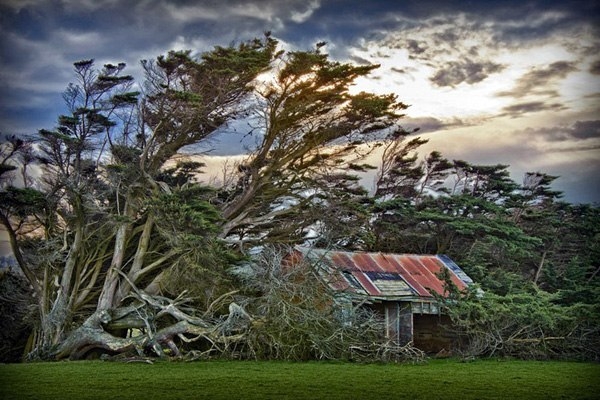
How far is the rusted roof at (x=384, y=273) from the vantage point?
13.9m

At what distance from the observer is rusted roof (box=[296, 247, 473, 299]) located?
13922mm

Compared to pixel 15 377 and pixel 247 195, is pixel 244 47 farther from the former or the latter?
pixel 15 377

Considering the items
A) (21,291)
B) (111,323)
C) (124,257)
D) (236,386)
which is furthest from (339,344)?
(21,291)

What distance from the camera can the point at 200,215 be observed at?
1310cm

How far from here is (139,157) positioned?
15.9m

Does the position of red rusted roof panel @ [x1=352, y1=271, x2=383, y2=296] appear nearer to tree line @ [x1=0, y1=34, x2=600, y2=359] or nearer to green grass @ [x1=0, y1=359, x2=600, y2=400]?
tree line @ [x1=0, y1=34, x2=600, y2=359]

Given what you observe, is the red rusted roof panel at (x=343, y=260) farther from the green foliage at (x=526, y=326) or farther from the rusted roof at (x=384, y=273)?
the green foliage at (x=526, y=326)

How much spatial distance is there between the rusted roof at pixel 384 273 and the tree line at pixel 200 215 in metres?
0.61

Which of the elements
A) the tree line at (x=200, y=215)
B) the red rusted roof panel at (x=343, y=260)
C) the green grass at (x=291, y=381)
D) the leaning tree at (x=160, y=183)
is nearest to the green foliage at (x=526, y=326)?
the tree line at (x=200, y=215)

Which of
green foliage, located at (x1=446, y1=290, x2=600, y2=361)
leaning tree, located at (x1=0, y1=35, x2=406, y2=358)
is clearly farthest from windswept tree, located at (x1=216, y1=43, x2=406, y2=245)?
green foliage, located at (x1=446, y1=290, x2=600, y2=361)

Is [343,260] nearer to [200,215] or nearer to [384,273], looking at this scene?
[384,273]

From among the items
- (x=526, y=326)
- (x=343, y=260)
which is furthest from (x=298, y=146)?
(x=526, y=326)

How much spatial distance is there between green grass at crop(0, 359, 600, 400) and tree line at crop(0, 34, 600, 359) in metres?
1.77

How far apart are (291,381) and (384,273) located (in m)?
7.99
